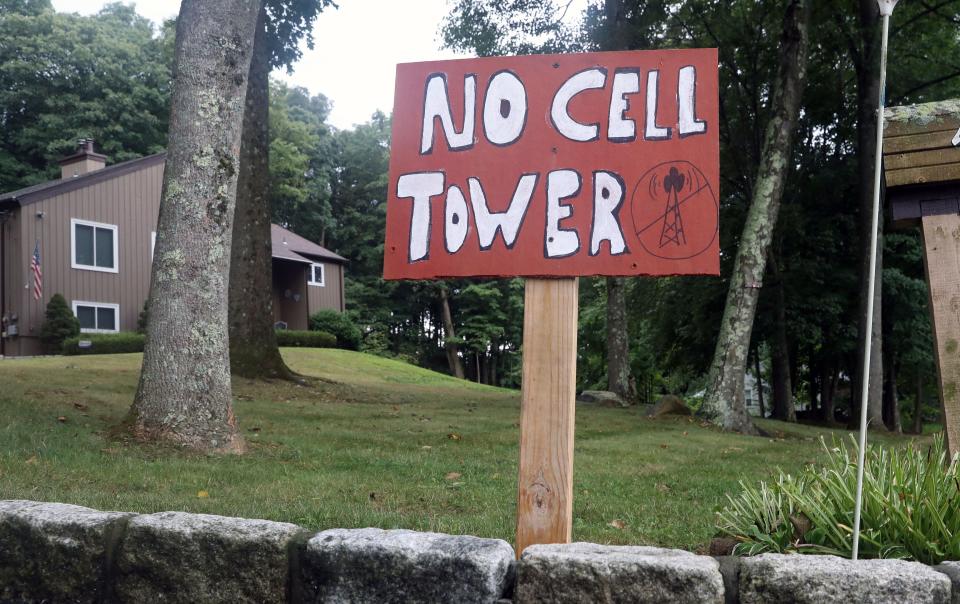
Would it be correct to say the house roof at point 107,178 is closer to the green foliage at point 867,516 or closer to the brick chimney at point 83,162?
the brick chimney at point 83,162

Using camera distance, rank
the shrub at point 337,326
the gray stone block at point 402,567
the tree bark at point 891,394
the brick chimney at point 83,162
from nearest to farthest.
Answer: the gray stone block at point 402,567 → the tree bark at point 891,394 → the brick chimney at point 83,162 → the shrub at point 337,326

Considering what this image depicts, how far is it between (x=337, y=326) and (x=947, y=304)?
102 ft

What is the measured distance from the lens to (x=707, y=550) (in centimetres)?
447

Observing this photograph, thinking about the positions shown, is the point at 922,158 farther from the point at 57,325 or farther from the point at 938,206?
the point at 57,325

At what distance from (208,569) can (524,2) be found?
1893 cm

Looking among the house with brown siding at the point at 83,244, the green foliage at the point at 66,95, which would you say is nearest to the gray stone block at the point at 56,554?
the house with brown siding at the point at 83,244

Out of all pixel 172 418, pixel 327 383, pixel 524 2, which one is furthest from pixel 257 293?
pixel 524 2

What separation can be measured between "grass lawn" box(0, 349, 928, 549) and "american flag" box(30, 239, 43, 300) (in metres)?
12.4

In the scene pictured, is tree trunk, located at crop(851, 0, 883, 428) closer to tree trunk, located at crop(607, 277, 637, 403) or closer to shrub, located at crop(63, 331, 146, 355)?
tree trunk, located at crop(607, 277, 637, 403)

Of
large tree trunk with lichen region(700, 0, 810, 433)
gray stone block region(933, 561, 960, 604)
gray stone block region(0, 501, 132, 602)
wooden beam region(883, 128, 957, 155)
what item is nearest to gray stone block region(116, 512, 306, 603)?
gray stone block region(0, 501, 132, 602)

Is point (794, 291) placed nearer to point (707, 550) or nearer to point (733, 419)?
point (733, 419)

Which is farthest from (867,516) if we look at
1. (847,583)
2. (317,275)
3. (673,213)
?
(317,275)

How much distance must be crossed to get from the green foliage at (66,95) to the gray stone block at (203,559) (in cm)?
3827

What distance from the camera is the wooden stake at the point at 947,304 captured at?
471cm
